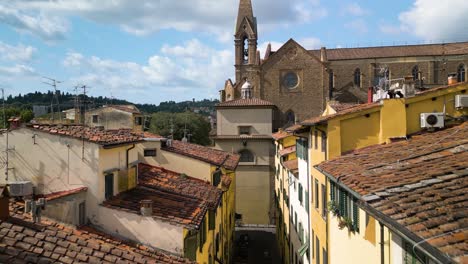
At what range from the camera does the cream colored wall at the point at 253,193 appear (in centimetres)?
4472

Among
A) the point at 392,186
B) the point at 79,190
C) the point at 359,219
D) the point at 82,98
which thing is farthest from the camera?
the point at 82,98

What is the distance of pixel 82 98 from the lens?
1694 cm

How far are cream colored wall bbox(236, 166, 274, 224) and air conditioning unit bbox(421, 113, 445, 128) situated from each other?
32.1 meters

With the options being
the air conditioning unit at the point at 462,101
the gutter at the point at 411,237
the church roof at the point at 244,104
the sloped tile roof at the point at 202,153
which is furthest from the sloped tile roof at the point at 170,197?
the church roof at the point at 244,104

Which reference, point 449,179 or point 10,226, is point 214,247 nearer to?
point 10,226

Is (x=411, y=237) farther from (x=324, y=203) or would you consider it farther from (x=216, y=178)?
(x=216, y=178)

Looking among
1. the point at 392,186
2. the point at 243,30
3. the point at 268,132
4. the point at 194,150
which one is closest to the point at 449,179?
the point at 392,186

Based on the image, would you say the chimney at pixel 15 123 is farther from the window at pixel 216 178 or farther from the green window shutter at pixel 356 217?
the window at pixel 216 178

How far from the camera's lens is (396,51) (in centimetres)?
6309

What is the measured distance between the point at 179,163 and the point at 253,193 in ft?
77.5

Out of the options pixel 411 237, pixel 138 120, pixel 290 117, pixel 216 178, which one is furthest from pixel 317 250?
pixel 290 117

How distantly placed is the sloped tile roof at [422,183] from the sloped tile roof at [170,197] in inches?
183

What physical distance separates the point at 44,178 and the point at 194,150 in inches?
571

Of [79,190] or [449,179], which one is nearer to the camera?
[449,179]
